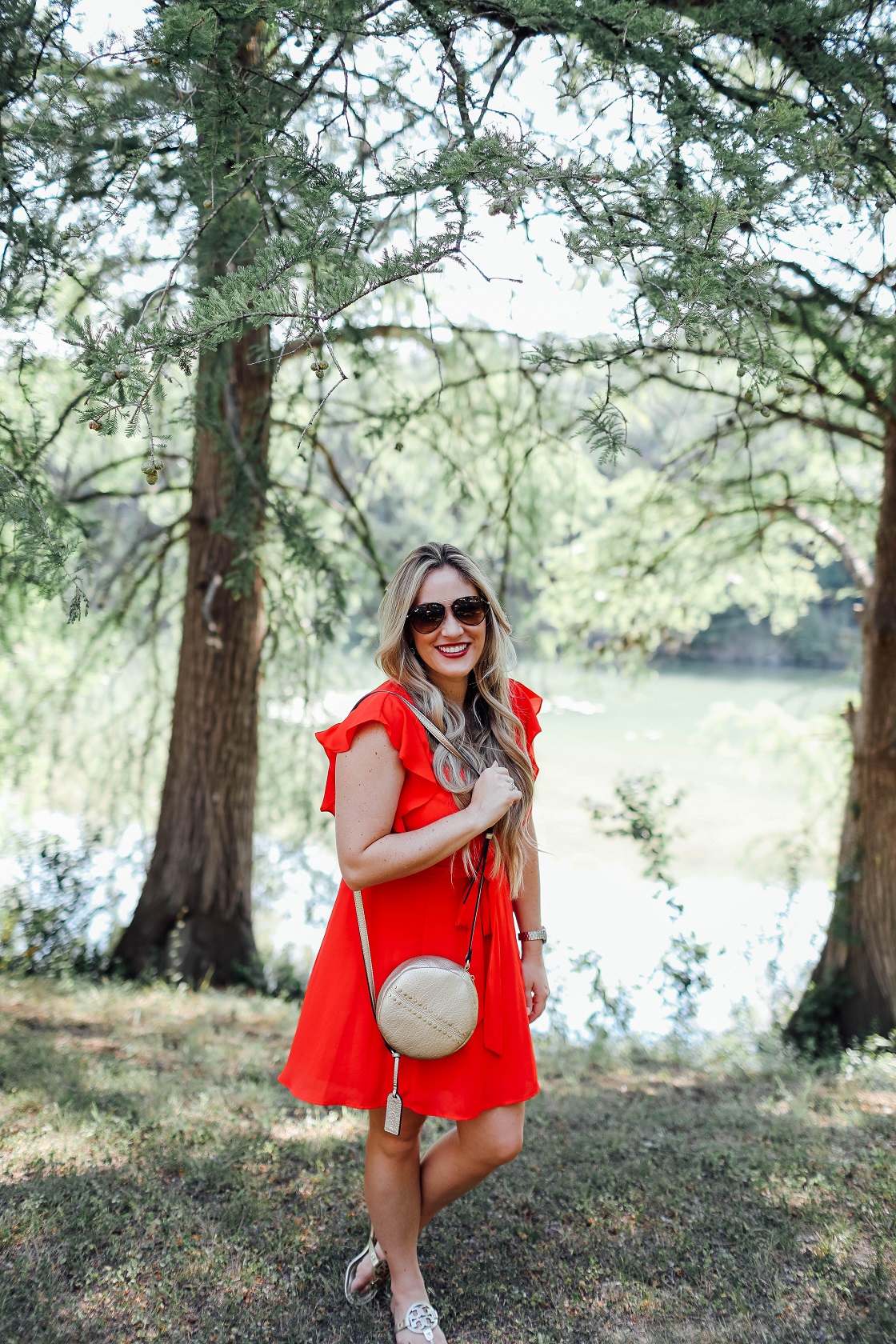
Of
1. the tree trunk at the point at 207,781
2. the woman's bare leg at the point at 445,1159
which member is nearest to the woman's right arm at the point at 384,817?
the woman's bare leg at the point at 445,1159

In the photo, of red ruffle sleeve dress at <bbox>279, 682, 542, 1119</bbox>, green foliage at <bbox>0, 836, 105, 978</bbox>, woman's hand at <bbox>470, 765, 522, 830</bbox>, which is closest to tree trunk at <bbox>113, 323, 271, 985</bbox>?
green foliage at <bbox>0, 836, 105, 978</bbox>

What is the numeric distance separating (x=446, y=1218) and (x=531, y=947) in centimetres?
97

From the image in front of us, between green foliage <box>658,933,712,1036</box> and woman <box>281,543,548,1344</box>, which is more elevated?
woman <box>281,543,548,1344</box>

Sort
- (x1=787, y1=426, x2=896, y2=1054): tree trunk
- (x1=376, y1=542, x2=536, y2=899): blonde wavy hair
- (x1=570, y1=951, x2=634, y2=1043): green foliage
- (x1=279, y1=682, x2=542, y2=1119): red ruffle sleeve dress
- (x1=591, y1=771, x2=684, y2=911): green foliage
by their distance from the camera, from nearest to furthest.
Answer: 1. (x1=279, y1=682, x2=542, y2=1119): red ruffle sleeve dress
2. (x1=376, y1=542, x2=536, y2=899): blonde wavy hair
3. (x1=787, y1=426, x2=896, y2=1054): tree trunk
4. (x1=591, y1=771, x2=684, y2=911): green foliage
5. (x1=570, y1=951, x2=634, y2=1043): green foliage

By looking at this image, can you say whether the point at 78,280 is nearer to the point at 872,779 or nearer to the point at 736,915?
the point at 872,779

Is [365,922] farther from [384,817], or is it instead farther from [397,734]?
[397,734]

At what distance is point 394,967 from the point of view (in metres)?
2.20

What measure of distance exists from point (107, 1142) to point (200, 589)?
3.22 m

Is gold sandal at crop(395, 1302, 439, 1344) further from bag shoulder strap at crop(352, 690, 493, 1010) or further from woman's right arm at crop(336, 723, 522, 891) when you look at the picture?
woman's right arm at crop(336, 723, 522, 891)

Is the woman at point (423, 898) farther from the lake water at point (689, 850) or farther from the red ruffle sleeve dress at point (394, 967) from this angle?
the lake water at point (689, 850)

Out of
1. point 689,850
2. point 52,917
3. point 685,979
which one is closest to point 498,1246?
point 685,979

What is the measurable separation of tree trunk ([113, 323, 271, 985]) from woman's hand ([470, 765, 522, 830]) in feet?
11.9

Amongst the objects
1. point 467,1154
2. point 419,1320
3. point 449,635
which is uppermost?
point 449,635

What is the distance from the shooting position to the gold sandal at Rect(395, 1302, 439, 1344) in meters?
2.28
